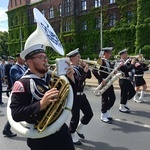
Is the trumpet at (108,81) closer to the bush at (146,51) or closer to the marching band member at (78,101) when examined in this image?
the marching band member at (78,101)

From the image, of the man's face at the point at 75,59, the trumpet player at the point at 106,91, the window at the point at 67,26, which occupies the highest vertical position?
the window at the point at 67,26

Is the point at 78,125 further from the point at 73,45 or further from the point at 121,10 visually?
the point at 73,45

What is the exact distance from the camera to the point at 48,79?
258 centimetres

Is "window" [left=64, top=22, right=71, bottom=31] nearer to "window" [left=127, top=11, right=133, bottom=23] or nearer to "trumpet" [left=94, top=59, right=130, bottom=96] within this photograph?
"window" [left=127, top=11, right=133, bottom=23]

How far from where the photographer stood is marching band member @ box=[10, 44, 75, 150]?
7.11ft

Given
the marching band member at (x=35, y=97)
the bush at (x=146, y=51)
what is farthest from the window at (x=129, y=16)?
the marching band member at (x=35, y=97)

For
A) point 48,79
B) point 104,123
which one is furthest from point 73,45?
point 48,79

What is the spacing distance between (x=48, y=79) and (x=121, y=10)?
33.3 m

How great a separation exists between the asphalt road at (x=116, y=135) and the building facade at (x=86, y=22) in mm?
26899

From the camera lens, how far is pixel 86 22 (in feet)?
130

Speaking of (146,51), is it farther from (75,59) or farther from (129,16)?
(75,59)

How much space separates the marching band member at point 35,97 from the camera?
7.11 feet

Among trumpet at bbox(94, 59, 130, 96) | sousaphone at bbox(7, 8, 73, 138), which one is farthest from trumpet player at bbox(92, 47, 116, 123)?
sousaphone at bbox(7, 8, 73, 138)

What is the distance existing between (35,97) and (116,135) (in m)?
3.24
